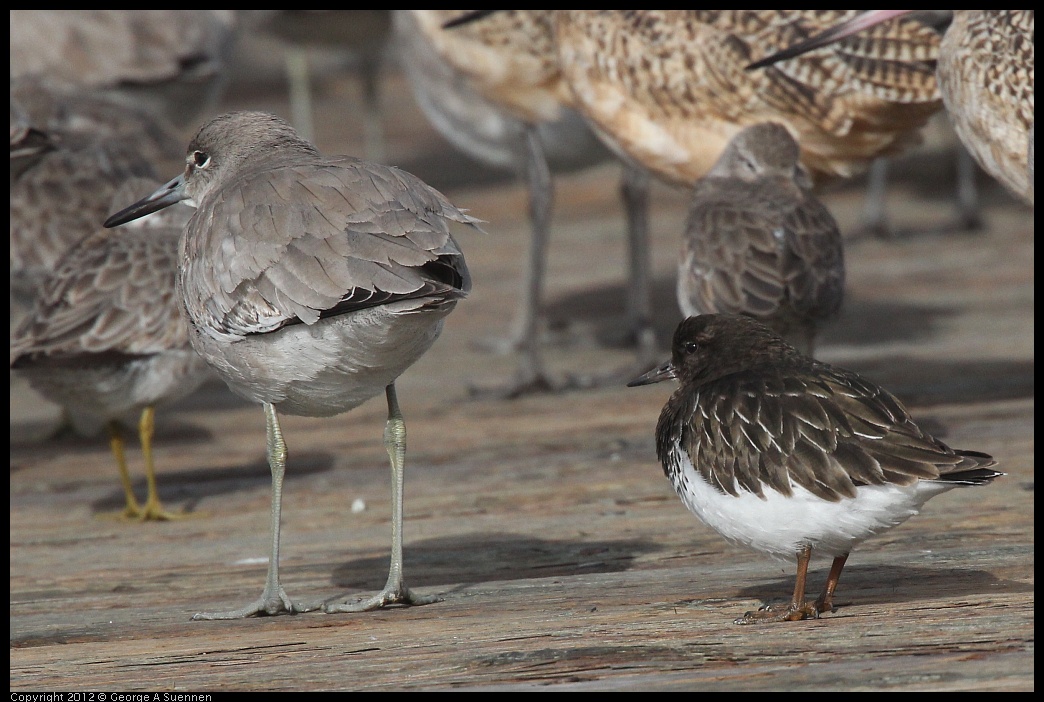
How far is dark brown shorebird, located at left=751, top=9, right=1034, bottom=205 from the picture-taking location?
17.4ft

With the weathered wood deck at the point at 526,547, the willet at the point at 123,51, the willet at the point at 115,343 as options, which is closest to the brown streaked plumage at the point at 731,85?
the weathered wood deck at the point at 526,547

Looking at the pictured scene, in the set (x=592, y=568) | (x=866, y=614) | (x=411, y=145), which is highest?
(x=866, y=614)

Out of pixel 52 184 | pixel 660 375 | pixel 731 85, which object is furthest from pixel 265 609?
pixel 52 184

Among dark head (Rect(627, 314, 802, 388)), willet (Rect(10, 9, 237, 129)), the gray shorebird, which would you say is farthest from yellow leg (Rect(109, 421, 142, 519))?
willet (Rect(10, 9, 237, 129))

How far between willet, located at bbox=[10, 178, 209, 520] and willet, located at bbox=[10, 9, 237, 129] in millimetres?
3656

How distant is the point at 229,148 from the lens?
4504mm

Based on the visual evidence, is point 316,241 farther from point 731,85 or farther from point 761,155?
point 731,85

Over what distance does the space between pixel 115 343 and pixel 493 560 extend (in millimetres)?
1873

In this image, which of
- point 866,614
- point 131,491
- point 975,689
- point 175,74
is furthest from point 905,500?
point 175,74

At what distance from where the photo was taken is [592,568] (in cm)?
428

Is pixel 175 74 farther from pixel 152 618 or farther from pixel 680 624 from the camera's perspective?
pixel 680 624

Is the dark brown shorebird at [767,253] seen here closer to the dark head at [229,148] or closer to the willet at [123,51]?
the dark head at [229,148]

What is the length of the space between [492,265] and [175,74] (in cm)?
244

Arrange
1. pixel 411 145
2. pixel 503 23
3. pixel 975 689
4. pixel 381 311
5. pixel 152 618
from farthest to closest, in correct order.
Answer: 1. pixel 411 145
2. pixel 503 23
3. pixel 152 618
4. pixel 381 311
5. pixel 975 689
